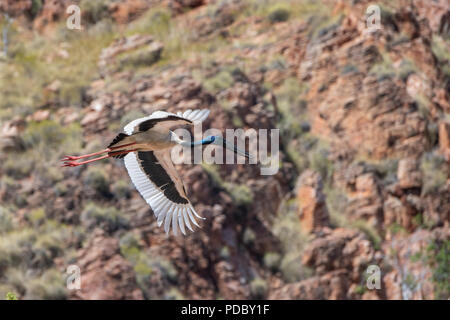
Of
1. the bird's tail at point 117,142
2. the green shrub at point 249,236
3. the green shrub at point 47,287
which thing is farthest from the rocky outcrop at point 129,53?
the bird's tail at point 117,142

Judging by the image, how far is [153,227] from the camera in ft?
66.2

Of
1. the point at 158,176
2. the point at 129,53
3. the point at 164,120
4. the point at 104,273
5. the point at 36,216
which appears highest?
the point at 129,53

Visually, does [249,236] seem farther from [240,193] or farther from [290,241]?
[240,193]

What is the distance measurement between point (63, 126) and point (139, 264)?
5759mm

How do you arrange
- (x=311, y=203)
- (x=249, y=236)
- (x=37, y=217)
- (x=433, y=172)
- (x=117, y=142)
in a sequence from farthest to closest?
(x=433, y=172), (x=311, y=203), (x=249, y=236), (x=37, y=217), (x=117, y=142)

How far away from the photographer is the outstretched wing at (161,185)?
14062 mm

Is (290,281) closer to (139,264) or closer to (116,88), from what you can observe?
(139,264)

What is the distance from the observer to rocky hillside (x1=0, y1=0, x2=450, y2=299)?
1989 cm

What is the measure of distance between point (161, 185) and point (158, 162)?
0.39 meters

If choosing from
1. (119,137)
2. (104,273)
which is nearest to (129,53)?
(104,273)

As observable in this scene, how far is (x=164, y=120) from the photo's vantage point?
1229 centimetres

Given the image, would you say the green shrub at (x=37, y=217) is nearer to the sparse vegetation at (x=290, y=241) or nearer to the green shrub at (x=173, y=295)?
the green shrub at (x=173, y=295)

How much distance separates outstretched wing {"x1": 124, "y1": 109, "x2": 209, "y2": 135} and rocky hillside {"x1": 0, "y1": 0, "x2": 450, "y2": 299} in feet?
21.4
